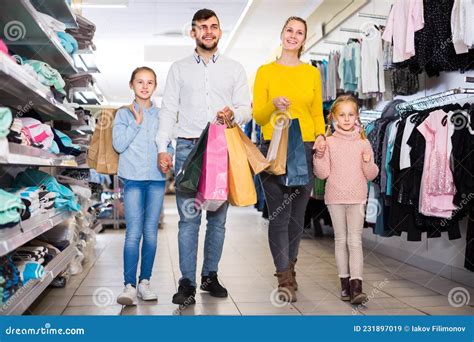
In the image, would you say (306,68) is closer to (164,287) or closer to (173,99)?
(173,99)

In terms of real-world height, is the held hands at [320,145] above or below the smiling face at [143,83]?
below

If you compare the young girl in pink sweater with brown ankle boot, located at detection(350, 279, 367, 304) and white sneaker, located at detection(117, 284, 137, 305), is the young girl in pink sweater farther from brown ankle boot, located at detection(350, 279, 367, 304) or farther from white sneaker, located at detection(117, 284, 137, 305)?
white sneaker, located at detection(117, 284, 137, 305)

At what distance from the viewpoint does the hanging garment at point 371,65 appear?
483cm

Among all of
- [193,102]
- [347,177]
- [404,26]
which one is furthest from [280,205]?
[404,26]

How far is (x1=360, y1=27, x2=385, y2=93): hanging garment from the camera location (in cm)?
483

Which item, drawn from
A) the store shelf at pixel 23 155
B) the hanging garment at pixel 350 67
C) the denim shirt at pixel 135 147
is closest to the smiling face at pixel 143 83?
the denim shirt at pixel 135 147

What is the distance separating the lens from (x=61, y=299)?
323cm

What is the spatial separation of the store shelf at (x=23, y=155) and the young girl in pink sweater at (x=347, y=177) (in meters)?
1.36

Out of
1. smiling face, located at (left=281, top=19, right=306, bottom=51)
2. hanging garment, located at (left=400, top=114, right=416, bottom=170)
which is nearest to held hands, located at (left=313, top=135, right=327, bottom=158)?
smiling face, located at (left=281, top=19, right=306, bottom=51)

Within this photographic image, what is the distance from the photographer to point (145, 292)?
311cm

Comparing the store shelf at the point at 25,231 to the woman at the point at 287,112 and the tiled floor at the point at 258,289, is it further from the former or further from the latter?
the woman at the point at 287,112

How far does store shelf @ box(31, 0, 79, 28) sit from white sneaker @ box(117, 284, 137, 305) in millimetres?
1689

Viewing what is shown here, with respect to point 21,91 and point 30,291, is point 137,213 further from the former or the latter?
point 21,91
